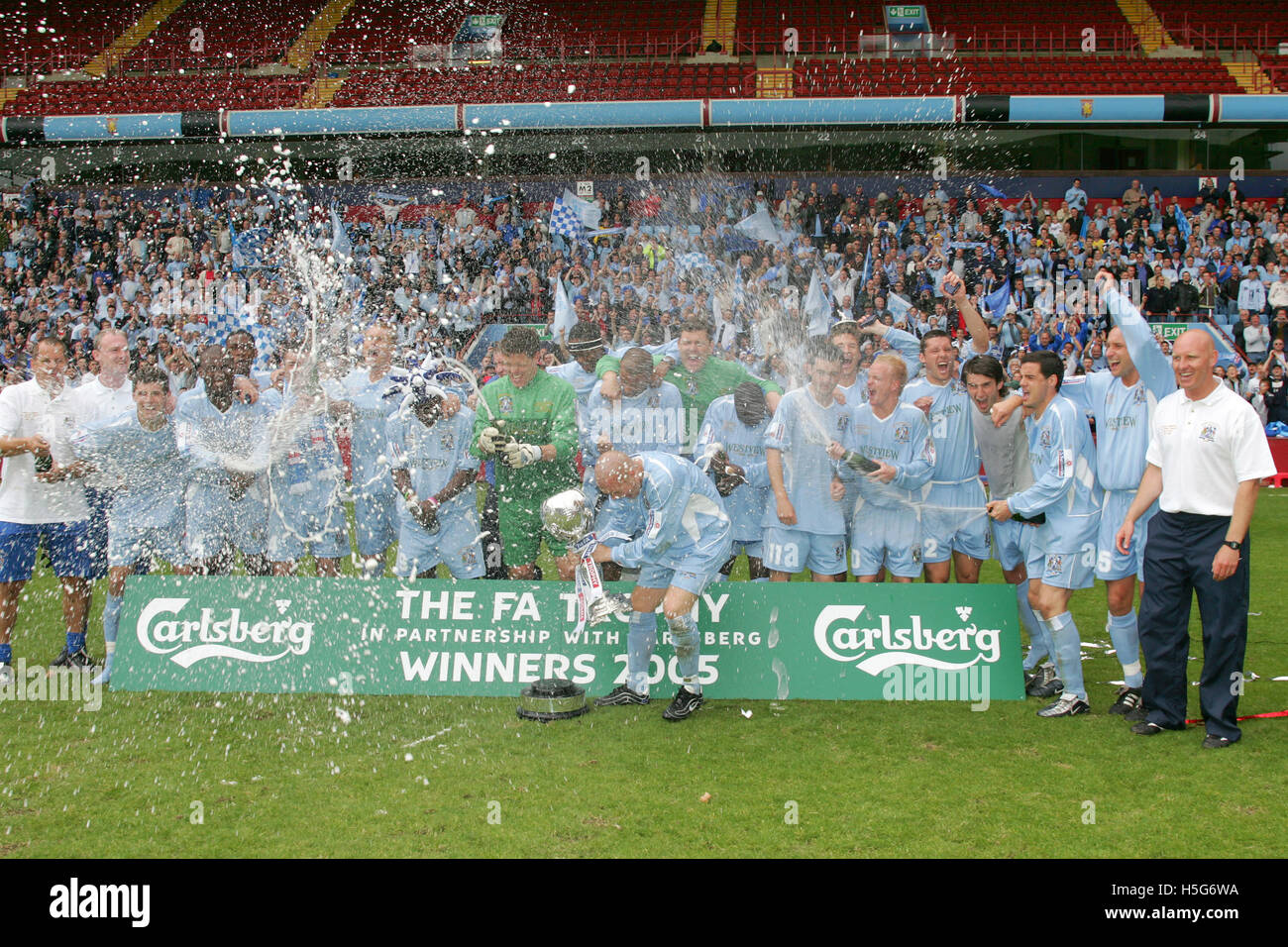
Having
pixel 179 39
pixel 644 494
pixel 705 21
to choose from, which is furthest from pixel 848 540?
pixel 179 39

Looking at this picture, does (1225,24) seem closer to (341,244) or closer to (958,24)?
(958,24)

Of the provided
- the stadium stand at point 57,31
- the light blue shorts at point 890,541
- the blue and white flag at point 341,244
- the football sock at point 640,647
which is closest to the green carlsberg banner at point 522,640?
the football sock at point 640,647

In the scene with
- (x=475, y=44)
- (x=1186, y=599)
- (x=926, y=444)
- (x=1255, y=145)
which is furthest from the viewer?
(x=475, y=44)

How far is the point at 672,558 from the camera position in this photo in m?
5.85

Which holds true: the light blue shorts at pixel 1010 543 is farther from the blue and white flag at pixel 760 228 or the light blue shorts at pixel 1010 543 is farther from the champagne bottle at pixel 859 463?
the blue and white flag at pixel 760 228

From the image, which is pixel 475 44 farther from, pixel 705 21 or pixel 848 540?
pixel 848 540

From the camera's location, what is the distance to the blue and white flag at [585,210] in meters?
20.0

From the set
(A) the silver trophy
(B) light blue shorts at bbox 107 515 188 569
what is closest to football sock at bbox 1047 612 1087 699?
(A) the silver trophy

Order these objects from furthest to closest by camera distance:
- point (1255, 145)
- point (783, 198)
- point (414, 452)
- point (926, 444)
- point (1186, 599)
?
1. point (1255, 145)
2. point (783, 198)
3. point (414, 452)
4. point (926, 444)
5. point (1186, 599)

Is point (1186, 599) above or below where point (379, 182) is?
below

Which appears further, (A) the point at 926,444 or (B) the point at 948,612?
(A) the point at 926,444

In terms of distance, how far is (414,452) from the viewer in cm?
695

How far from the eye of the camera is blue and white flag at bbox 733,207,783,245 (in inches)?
708

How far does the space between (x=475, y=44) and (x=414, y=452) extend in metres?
20.4
